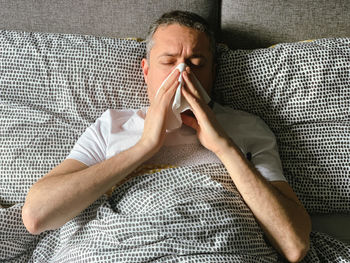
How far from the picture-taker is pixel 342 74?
5.03ft

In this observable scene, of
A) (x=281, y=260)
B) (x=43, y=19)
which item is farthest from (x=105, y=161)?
(x=43, y=19)

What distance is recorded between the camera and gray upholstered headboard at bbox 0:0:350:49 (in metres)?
1.64

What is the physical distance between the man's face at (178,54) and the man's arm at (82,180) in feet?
0.39

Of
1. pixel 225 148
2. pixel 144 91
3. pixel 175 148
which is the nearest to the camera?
pixel 225 148

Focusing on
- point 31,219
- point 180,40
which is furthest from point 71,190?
point 180,40

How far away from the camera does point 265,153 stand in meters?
1.41

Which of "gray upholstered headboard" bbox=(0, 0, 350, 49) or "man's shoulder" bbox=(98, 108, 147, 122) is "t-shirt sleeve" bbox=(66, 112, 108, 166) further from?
"gray upholstered headboard" bbox=(0, 0, 350, 49)

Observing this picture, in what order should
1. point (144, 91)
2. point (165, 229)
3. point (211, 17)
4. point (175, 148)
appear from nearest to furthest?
point (165, 229), point (175, 148), point (144, 91), point (211, 17)

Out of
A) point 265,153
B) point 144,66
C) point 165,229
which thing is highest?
point 144,66

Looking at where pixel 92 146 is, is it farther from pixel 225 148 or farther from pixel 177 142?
pixel 225 148

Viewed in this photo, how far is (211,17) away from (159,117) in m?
0.71

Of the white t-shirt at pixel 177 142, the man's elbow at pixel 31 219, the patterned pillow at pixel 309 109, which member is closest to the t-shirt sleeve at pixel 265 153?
the white t-shirt at pixel 177 142

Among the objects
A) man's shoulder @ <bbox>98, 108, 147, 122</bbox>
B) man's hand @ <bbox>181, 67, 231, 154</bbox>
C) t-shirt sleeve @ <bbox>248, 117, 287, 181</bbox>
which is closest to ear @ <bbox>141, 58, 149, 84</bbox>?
man's shoulder @ <bbox>98, 108, 147, 122</bbox>

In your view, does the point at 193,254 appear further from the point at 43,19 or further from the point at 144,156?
the point at 43,19
